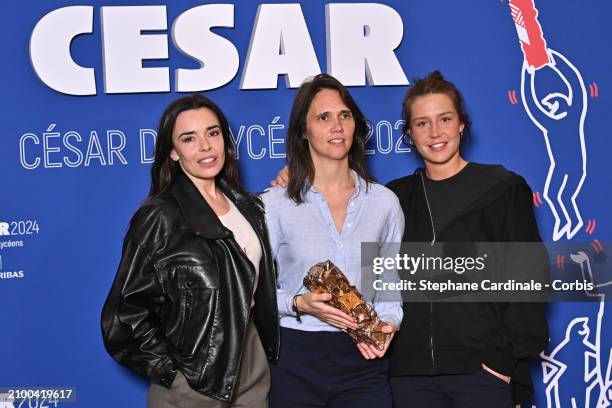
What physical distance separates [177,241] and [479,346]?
3.47 ft

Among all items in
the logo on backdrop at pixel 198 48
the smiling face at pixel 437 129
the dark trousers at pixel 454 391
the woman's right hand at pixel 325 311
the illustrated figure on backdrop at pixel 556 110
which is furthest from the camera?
the illustrated figure on backdrop at pixel 556 110

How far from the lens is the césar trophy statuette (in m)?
2.23

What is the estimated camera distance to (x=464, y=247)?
2430 mm

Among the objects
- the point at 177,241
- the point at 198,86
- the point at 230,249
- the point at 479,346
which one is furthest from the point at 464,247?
the point at 198,86

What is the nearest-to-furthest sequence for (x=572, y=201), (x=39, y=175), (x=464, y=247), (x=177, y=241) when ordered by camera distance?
1. (x=177, y=241)
2. (x=464, y=247)
3. (x=39, y=175)
4. (x=572, y=201)

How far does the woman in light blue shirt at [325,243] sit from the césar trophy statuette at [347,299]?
0.02 m

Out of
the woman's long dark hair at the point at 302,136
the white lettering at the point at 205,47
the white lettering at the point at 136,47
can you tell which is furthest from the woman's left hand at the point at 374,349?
the white lettering at the point at 136,47

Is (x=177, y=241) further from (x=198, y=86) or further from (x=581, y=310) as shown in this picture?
(x=581, y=310)

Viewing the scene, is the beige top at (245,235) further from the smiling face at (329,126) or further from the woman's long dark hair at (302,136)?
the smiling face at (329,126)

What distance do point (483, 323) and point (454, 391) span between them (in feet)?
0.81

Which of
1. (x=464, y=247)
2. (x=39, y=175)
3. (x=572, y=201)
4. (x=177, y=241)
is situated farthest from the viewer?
(x=572, y=201)

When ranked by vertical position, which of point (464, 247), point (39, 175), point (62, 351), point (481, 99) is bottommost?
point (62, 351)

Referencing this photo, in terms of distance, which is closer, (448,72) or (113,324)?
(113,324)

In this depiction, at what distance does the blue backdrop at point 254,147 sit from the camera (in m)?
3.05
